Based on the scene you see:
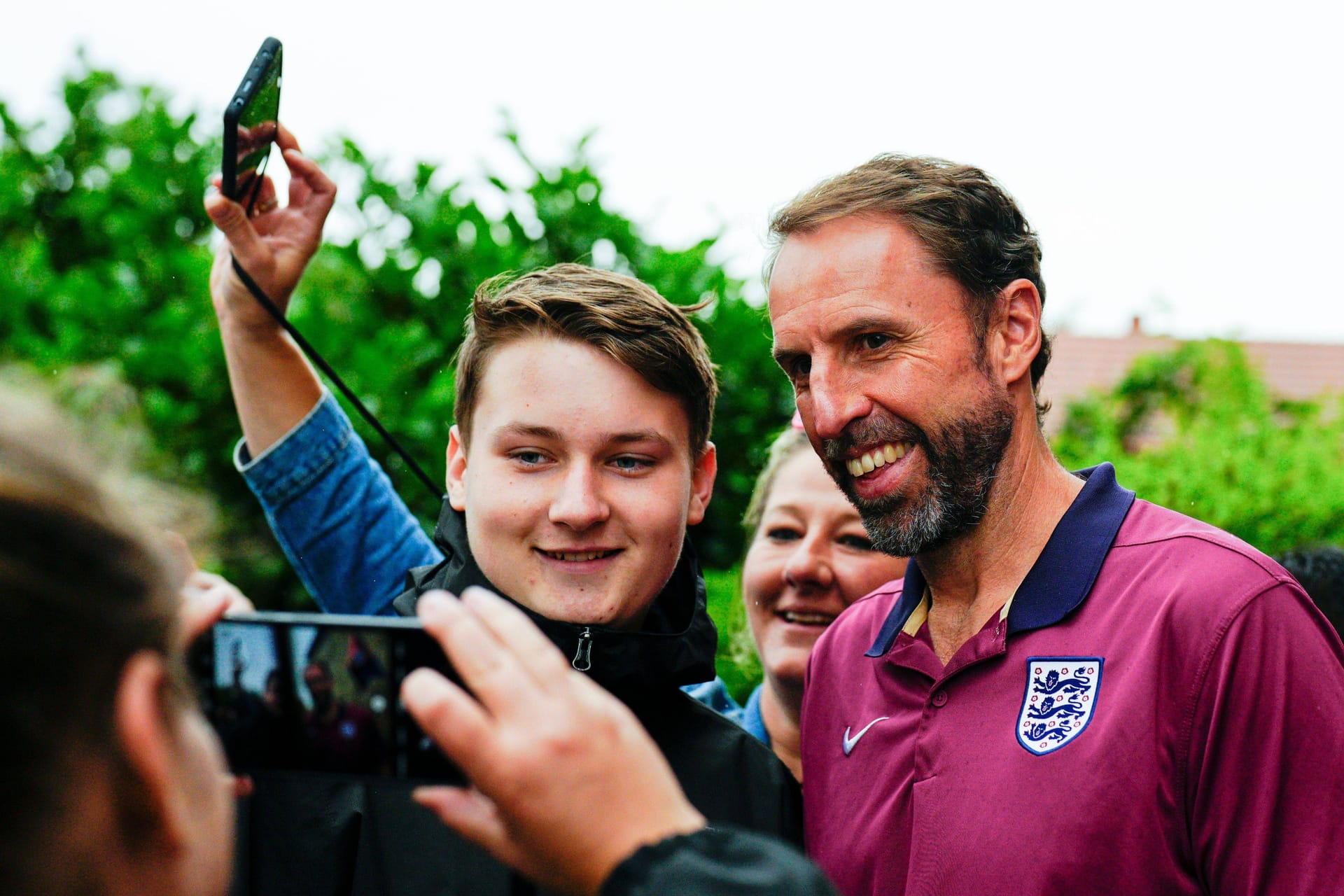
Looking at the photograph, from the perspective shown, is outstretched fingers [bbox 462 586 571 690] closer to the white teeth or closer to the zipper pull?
the zipper pull

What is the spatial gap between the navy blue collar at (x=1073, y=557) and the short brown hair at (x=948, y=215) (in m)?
0.40

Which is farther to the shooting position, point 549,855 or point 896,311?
point 896,311

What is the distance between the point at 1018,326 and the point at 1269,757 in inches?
42.7

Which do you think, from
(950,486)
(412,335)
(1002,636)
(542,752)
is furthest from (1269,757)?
(412,335)

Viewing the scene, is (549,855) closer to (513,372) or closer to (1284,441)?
(513,372)

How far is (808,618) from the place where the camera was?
3326mm

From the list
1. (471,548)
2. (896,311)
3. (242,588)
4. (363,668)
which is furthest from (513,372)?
(242,588)

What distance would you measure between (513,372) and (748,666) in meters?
2.23

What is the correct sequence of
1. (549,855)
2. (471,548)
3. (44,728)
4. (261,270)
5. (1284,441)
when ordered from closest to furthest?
(44,728)
(549,855)
(471,548)
(261,270)
(1284,441)

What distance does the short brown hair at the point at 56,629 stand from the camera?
2.73 ft

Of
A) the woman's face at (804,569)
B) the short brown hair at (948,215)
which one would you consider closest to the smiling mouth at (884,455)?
the short brown hair at (948,215)

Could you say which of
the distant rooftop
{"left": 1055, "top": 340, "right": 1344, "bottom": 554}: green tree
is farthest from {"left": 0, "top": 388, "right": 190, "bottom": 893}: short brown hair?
the distant rooftop

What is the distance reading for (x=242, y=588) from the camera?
5.05 meters

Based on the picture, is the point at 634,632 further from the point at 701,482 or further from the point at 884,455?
the point at 884,455
